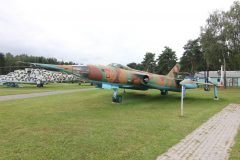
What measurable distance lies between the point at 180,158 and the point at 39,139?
13.2 feet

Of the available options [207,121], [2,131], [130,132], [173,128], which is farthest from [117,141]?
[207,121]

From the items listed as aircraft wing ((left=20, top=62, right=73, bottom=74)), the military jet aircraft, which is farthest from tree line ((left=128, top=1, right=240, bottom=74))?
aircraft wing ((left=20, top=62, right=73, bottom=74))

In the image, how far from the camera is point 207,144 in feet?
23.9

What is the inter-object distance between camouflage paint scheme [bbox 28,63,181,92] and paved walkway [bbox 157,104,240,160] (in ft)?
25.8

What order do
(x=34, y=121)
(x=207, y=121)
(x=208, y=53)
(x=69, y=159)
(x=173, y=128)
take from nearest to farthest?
(x=69, y=159), (x=173, y=128), (x=34, y=121), (x=207, y=121), (x=208, y=53)

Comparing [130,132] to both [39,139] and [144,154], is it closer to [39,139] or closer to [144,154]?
[144,154]

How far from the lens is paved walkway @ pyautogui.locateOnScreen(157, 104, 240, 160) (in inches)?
241

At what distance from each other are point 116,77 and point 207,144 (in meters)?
10.5

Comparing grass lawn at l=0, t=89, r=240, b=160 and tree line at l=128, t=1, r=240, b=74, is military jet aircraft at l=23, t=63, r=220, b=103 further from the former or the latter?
tree line at l=128, t=1, r=240, b=74

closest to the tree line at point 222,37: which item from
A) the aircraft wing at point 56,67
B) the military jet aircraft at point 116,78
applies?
the military jet aircraft at point 116,78

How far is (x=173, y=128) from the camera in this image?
9164 millimetres

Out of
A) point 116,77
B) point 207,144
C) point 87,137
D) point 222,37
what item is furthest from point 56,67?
point 222,37

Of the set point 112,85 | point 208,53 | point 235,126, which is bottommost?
point 235,126

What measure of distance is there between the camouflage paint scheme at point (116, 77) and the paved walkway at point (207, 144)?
7870mm
